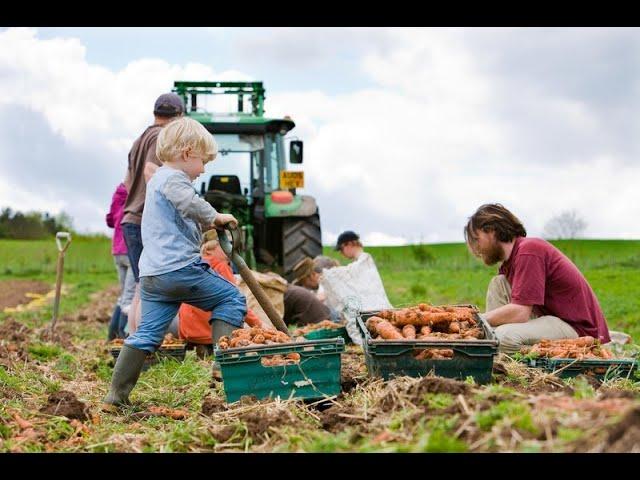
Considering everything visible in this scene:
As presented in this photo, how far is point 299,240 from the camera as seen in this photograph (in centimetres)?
1231

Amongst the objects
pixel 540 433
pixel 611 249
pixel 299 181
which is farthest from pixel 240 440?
pixel 611 249

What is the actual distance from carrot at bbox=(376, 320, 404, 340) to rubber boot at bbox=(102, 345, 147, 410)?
4.68ft

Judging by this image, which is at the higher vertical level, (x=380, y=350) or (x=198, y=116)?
(x=198, y=116)

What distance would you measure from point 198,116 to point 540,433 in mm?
10282

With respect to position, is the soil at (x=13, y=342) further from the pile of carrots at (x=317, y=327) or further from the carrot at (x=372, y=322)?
the carrot at (x=372, y=322)

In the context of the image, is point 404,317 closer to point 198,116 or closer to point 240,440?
point 240,440

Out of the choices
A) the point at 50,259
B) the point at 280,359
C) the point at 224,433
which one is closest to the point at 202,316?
the point at 280,359

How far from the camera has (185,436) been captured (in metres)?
4.00

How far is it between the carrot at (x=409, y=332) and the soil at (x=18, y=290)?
1228 centimetres

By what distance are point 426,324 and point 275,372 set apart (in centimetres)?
107

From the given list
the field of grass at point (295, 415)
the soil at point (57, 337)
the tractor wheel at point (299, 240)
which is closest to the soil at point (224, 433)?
the field of grass at point (295, 415)

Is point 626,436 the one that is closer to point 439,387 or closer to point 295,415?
point 439,387

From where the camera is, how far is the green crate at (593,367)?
205 inches
